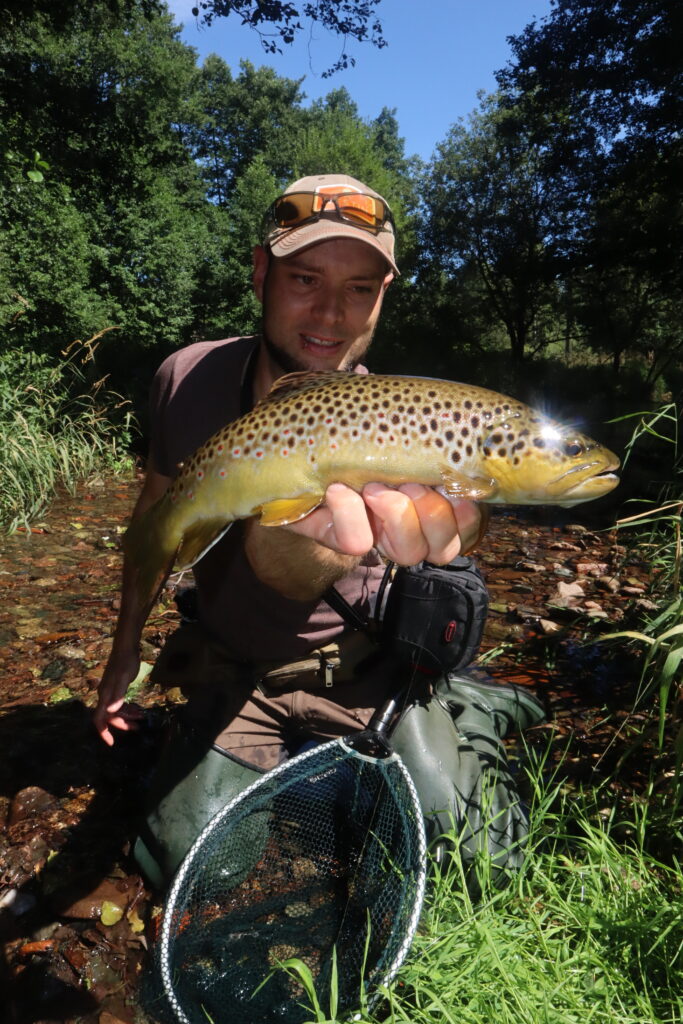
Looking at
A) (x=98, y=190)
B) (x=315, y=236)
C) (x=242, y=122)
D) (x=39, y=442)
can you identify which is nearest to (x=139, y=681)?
(x=315, y=236)

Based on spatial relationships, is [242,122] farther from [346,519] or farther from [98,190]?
[346,519]

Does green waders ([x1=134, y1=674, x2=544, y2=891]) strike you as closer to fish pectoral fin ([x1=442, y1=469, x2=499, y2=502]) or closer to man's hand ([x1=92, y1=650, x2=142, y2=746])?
man's hand ([x1=92, y1=650, x2=142, y2=746])

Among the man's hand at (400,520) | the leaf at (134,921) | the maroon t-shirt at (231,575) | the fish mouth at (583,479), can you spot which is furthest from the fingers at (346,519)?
the leaf at (134,921)

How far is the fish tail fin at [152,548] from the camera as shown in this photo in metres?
2.23

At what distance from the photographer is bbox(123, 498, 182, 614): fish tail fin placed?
2.23 m

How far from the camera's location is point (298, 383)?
2266 mm

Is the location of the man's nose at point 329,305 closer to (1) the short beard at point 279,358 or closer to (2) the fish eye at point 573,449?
(1) the short beard at point 279,358

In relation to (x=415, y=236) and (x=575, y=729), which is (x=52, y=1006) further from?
(x=415, y=236)

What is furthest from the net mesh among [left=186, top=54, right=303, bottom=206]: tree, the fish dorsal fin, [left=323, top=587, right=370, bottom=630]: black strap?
[left=186, top=54, right=303, bottom=206]: tree

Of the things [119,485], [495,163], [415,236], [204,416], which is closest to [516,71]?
[495,163]

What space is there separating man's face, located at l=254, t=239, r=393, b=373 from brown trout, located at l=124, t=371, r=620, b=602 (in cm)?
94

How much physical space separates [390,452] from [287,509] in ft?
1.22

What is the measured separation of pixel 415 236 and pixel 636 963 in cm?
3946

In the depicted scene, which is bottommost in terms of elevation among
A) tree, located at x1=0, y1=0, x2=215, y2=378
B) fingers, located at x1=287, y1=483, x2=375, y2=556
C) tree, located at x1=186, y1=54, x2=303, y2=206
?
fingers, located at x1=287, y1=483, x2=375, y2=556
